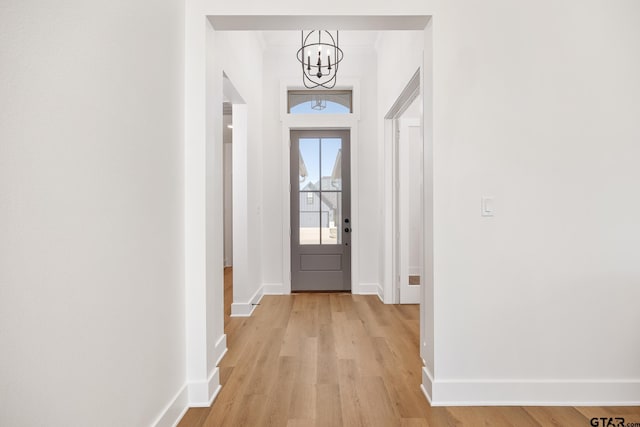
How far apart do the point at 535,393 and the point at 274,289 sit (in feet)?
10.6

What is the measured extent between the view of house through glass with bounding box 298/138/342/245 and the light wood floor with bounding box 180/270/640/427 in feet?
4.51

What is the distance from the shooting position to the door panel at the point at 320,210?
15.8 ft

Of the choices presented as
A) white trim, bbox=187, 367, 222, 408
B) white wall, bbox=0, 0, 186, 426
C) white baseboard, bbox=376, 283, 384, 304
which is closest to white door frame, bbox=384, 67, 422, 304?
white baseboard, bbox=376, 283, 384, 304

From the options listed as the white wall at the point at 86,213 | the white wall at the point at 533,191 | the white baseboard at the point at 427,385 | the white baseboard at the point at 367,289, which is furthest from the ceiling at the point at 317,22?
the white baseboard at the point at 367,289

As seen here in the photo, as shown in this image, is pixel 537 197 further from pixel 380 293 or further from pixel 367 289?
pixel 367 289

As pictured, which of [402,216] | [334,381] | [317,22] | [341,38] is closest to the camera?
[317,22]

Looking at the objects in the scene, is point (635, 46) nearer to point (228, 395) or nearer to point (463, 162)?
point (463, 162)

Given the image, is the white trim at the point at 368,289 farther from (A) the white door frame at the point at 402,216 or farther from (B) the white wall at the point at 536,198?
(B) the white wall at the point at 536,198

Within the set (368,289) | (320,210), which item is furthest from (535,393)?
(320,210)

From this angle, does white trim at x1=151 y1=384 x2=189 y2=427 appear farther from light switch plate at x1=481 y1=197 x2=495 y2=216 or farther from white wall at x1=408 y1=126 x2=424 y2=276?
white wall at x1=408 y1=126 x2=424 y2=276

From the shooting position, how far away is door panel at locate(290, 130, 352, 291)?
4809mm

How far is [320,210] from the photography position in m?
4.84

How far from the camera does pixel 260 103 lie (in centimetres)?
461

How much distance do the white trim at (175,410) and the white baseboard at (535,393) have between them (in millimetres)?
1389
